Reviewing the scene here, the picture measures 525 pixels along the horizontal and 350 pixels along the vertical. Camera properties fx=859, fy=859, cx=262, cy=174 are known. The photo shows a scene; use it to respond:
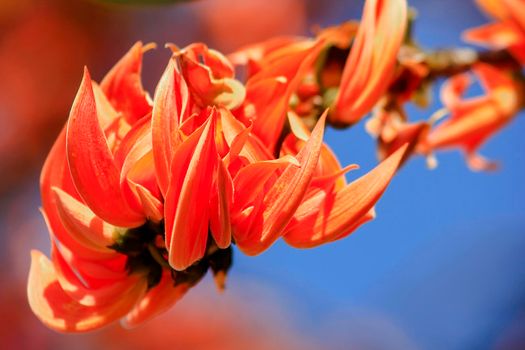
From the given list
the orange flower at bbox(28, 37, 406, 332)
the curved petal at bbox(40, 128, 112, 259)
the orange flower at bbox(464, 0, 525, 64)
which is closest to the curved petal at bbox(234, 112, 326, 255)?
the orange flower at bbox(28, 37, 406, 332)

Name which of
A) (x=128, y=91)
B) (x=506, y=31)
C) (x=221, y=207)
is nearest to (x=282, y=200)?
(x=221, y=207)

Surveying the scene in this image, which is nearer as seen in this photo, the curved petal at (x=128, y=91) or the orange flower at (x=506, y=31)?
the curved petal at (x=128, y=91)

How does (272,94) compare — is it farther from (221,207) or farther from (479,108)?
(479,108)

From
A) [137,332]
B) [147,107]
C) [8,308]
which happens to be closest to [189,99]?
[147,107]

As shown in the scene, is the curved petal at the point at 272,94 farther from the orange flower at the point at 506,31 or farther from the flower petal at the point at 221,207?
the orange flower at the point at 506,31

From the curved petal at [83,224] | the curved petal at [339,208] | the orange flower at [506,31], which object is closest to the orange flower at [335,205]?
the curved petal at [339,208]

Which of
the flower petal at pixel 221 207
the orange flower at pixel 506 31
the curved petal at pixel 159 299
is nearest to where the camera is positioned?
the flower petal at pixel 221 207
